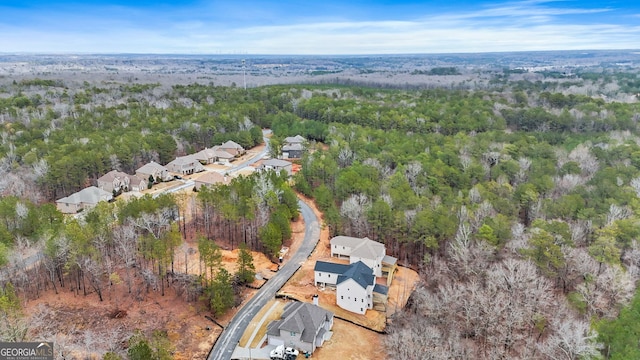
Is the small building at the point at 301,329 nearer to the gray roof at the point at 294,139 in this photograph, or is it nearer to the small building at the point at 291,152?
the small building at the point at 291,152

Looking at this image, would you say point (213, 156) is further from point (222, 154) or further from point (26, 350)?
point (26, 350)

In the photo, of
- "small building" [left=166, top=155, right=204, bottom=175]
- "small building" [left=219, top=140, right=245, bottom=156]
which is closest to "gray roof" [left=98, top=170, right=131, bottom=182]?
"small building" [left=166, top=155, right=204, bottom=175]

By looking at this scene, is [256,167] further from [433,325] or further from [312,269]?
[433,325]

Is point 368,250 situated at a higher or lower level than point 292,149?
lower

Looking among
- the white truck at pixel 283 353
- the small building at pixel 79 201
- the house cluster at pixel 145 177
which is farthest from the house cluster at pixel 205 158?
the white truck at pixel 283 353

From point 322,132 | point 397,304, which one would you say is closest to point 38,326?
point 397,304

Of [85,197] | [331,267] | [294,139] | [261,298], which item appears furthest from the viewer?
[294,139]

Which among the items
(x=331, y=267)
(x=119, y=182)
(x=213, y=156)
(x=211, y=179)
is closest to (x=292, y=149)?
(x=213, y=156)
